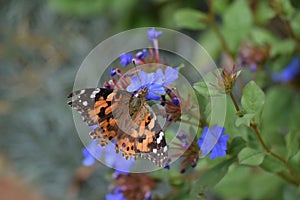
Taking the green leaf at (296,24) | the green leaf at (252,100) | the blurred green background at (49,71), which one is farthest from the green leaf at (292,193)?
the blurred green background at (49,71)

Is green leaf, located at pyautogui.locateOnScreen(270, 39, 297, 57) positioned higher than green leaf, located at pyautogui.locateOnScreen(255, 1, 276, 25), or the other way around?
green leaf, located at pyautogui.locateOnScreen(255, 1, 276, 25)

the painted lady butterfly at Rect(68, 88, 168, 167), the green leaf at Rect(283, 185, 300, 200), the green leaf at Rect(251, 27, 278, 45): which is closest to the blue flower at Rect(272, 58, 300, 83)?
the green leaf at Rect(251, 27, 278, 45)

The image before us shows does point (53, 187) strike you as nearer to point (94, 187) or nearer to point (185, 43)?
point (94, 187)

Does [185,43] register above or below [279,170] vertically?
above

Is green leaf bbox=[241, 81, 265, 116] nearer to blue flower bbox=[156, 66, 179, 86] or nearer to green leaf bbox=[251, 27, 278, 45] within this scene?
blue flower bbox=[156, 66, 179, 86]

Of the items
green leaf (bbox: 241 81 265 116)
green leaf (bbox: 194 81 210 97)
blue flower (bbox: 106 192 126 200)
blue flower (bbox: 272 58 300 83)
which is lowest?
green leaf (bbox: 241 81 265 116)

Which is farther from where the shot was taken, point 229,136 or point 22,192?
point 22,192

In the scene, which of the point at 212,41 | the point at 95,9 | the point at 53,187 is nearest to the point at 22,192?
the point at 53,187

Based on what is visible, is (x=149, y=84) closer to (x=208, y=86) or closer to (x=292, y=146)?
(x=208, y=86)
